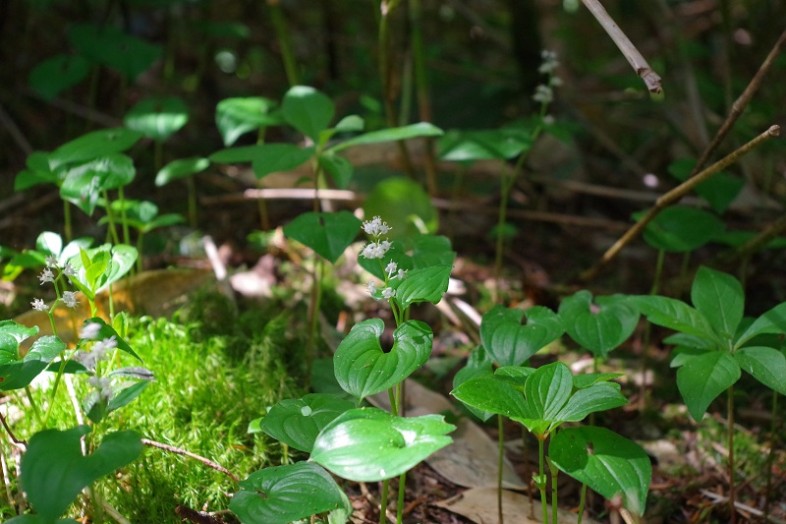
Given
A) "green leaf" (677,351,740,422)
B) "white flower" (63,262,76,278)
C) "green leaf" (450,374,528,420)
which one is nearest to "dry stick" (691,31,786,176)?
"green leaf" (677,351,740,422)

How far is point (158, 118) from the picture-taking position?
97.7 inches

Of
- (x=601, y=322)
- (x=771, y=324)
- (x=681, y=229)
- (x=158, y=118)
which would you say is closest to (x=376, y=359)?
(x=601, y=322)

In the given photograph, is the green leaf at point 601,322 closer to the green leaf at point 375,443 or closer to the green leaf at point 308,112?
the green leaf at point 375,443

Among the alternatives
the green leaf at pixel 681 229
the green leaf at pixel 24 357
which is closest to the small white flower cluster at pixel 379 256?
the green leaf at pixel 24 357

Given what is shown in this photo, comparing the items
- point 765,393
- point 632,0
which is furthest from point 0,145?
point 632,0

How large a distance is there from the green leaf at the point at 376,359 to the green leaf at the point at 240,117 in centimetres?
105

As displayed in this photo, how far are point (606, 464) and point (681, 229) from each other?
1026mm

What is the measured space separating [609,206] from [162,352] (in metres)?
2.04

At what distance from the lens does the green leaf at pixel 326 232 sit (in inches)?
68.5

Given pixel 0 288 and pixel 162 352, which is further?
pixel 0 288

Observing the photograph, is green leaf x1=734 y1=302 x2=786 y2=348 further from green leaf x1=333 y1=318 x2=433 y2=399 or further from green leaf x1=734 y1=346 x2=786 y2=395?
green leaf x1=333 y1=318 x2=433 y2=399

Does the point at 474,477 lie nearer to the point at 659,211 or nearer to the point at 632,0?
the point at 659,211

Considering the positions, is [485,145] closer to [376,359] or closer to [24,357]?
[376,359]

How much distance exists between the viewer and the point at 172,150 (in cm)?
326
